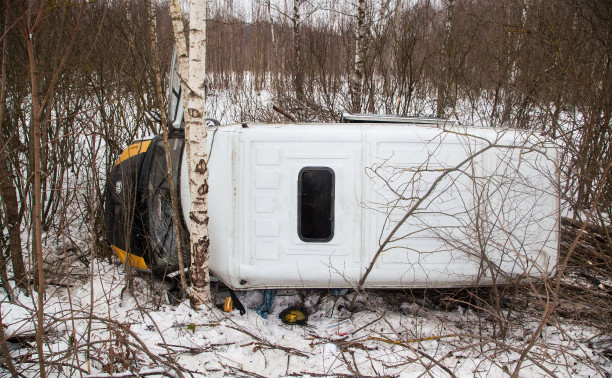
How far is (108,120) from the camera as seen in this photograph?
583cm

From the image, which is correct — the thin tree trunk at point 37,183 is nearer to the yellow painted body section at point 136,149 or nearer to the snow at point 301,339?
the snow at point 301,339

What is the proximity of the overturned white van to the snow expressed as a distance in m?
0.54

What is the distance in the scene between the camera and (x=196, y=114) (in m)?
3.62

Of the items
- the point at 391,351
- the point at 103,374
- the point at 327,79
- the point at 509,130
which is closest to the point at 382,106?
the point at 327,79

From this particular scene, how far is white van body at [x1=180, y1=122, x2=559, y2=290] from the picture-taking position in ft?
12.1

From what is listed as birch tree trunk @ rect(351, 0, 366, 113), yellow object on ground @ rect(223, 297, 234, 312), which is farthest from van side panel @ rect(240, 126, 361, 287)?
birch tree trunk @ rect(351, 0, 366, 113)

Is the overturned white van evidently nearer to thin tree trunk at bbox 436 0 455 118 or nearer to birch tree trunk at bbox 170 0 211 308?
birch tree trunk at bbox 170 0 211 308

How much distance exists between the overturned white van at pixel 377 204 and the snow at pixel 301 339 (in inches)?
21.5

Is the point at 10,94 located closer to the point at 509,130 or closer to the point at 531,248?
the point at 509,130

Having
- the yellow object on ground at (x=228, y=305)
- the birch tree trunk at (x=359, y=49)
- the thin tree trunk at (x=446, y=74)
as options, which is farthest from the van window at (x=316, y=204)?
the thin tree trunk at (x=446, y=74)

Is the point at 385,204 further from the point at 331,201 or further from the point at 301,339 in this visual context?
the point at 301,339

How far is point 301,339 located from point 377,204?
5.30 feet

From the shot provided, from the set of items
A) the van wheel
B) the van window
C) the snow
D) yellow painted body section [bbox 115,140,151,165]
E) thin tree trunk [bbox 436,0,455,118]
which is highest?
thin tree trunk [bbox 436,0,455,118]

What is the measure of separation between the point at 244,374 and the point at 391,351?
56.3 inches
